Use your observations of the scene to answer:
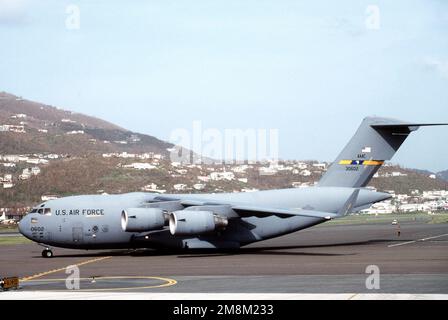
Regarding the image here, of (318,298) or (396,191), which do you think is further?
(396,191)

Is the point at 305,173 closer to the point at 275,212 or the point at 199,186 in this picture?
the point at 199,186

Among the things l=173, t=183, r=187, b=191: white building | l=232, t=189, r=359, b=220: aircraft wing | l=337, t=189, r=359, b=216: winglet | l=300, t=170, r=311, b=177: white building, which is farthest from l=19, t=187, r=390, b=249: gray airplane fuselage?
l=300, t=170, r=311, b=177: white building

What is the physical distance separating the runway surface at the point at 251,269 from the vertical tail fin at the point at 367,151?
3.90 metres

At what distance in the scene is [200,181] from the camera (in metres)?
94.8

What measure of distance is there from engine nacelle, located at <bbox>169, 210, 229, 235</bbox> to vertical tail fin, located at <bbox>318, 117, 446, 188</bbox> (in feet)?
29.3

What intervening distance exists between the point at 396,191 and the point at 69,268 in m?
72.6

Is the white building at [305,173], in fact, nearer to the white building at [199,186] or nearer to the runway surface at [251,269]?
the white building at [199,186]

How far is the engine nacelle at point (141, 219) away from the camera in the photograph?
38.4 metres

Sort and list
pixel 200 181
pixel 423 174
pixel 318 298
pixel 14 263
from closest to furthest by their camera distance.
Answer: pixel 318 298, pixel 14 263, pixel 200 181, pixel 423 174

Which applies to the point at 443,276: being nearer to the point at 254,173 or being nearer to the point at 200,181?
the point at 254,173

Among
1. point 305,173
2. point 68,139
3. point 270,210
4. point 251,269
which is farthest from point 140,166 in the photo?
point 251,269

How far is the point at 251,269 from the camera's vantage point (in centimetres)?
3127

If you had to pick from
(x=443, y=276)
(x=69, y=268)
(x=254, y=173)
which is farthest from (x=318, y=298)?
(x=254, y=173)
